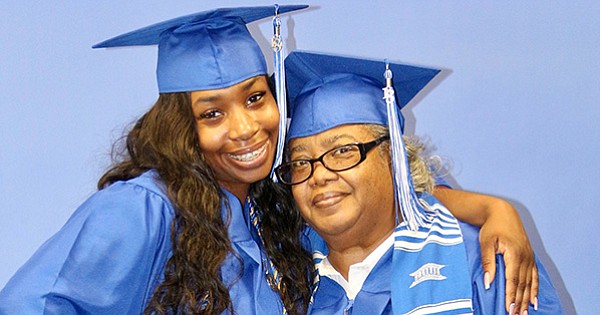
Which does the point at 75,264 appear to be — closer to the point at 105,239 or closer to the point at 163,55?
the point at 105,239

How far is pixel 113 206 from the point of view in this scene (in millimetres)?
1855

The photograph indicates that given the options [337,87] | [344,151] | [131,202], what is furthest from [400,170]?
[131,202]

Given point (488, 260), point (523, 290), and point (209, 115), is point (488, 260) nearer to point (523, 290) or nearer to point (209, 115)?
point (523, 290)

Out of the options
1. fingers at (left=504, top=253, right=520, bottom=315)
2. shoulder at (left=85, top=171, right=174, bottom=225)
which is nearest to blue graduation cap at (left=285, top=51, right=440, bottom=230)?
fingers at (left=504, top=253, right=520, bottom=315)

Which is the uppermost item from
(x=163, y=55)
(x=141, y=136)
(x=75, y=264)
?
(x=163, y=55)

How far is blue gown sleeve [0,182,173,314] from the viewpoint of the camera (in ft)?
5.89

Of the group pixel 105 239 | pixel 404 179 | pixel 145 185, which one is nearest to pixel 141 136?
pixel 145 185

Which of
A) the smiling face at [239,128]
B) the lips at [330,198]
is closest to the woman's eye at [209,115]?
the smiling face at [239,128]

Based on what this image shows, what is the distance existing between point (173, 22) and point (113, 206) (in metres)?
0.40

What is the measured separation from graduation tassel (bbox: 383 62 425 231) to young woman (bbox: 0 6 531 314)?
8.6 inches

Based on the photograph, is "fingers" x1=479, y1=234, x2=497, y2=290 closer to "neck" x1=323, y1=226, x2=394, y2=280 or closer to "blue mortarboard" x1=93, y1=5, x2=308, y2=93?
"neck" x1=323, y1=226, x2=394, y2=280

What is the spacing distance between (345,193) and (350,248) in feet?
0.49

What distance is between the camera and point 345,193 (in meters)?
2.03

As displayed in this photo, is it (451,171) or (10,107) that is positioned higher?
(10,107)
